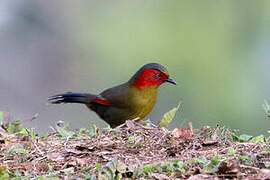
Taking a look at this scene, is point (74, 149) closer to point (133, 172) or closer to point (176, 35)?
point (133, 172)

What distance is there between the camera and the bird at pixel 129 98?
6945mm

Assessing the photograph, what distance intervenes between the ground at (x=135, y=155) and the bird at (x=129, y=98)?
1751 millimetres

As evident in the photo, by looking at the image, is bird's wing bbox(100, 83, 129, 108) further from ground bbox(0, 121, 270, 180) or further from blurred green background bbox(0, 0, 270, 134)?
blurred green background bbox(0, 0, 270, 134)

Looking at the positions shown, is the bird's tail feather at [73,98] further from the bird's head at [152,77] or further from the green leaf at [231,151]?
the green leaf at [231,151]

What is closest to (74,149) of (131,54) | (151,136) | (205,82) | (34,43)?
(151,136)

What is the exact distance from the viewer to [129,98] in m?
6.95

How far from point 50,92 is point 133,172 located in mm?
9624

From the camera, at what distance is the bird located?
6.95 metres

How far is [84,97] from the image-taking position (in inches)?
285

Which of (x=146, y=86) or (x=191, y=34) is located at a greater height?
(x=191, y=34)

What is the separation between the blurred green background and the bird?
3.43 metres

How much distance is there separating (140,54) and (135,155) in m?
8.68

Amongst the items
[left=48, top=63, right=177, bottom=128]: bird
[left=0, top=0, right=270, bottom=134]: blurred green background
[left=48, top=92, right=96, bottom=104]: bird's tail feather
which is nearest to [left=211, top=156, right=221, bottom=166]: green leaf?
[left=48, top=63, right=177, bottom=128]: bird

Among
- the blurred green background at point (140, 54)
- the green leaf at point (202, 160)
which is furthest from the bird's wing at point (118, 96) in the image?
the blurred green background at point (140, 54)
